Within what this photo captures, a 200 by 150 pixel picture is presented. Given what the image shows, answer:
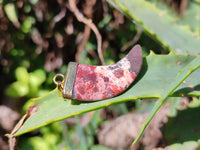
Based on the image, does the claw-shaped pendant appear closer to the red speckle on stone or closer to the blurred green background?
the red speckle on stone

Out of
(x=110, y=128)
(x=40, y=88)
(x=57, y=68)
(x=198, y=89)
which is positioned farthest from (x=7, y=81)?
(x=198, y=89)

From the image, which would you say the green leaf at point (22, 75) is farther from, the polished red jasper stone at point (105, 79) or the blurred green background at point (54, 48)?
the polished red jasper stone at point (105, 79)

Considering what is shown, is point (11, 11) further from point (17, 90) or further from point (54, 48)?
point (17, 90)


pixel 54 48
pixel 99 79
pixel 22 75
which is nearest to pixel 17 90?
pixel 22 75

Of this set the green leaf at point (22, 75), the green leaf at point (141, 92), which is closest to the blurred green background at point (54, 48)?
the green leaf at point (22, 75)

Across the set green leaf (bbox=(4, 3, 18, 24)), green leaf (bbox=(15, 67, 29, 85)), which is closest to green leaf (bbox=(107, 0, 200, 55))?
green leaf (bbox=(4, 3, 18, 24))

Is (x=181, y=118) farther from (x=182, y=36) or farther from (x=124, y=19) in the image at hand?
(x=124, y=19)

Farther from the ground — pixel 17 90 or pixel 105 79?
pixel 105 79
